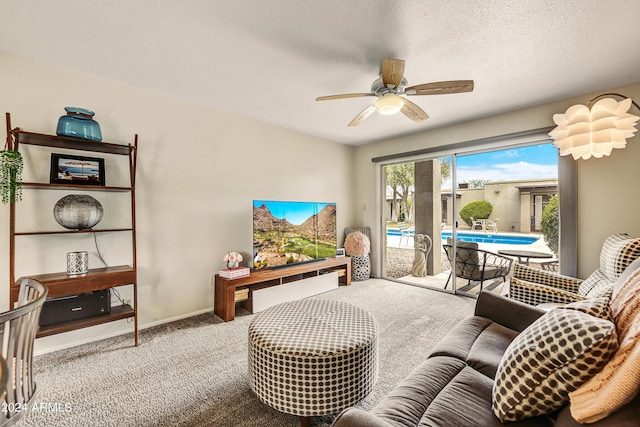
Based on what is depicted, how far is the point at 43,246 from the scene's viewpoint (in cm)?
229

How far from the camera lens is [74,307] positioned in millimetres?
2184

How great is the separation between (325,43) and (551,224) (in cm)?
333

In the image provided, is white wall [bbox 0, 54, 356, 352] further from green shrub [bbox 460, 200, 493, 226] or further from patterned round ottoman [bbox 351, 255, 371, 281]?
green shrub [bbox 460, 200, 493, 226]

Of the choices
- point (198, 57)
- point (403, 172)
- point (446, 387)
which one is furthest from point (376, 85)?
point (403, 172)

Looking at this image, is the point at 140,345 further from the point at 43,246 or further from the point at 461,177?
the point at 461,177

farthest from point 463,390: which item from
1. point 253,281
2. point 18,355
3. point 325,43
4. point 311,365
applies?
point 253,281

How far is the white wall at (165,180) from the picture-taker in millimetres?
2252

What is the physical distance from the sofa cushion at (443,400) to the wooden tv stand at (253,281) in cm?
218

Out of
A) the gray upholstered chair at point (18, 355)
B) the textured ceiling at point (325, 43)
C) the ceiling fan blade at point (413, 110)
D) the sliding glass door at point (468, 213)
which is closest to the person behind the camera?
the gray upholstered chair at point (18, 355)

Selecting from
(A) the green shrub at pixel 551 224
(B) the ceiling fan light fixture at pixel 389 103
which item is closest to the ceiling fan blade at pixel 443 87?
(B) the ceiling fan light fixture at pixel 389 103

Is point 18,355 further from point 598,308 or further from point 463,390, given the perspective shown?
point 598,308

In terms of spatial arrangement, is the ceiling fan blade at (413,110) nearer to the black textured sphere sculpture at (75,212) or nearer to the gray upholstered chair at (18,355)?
the gray upholstered chair at (18,355)

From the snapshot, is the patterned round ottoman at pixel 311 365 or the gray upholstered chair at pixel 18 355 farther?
the patterned round ottoman at pixel 311 365

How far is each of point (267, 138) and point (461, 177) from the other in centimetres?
284
